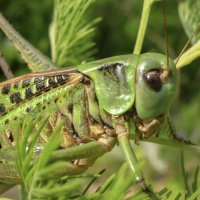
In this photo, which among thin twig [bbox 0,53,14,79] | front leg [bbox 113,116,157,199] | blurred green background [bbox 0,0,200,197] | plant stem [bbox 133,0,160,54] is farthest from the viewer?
blurred green background [bbox 0,0,200,197]

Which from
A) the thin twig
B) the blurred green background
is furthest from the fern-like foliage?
the blurred green background

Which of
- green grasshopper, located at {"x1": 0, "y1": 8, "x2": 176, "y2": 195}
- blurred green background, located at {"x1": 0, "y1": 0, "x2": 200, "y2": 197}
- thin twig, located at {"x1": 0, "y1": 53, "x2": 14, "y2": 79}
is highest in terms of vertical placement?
thin twig, located at {"x1": 0, "y1": 53, "x2": 14, "y2": 79}

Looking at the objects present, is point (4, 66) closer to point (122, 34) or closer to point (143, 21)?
point (143, 21)

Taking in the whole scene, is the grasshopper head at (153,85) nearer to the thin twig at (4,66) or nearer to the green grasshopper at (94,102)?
the green grasshopper at (94,102)

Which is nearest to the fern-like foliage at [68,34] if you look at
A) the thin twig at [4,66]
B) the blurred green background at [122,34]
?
the thin twig at [4,66]

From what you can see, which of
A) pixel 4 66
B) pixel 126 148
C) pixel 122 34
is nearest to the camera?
pixel 126 148

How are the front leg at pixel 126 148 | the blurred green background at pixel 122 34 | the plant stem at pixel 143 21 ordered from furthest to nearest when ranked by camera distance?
1. the blurred green background at pixel 122 34
2. the plant stem at pixel 143 21
3. the front leg at pixel 126 148

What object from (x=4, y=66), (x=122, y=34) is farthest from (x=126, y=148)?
(x=122, y=34)

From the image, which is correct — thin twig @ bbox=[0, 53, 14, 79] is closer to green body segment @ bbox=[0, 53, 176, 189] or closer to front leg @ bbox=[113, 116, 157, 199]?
green body segment @ bbox=[0, 53, 176, 189]
